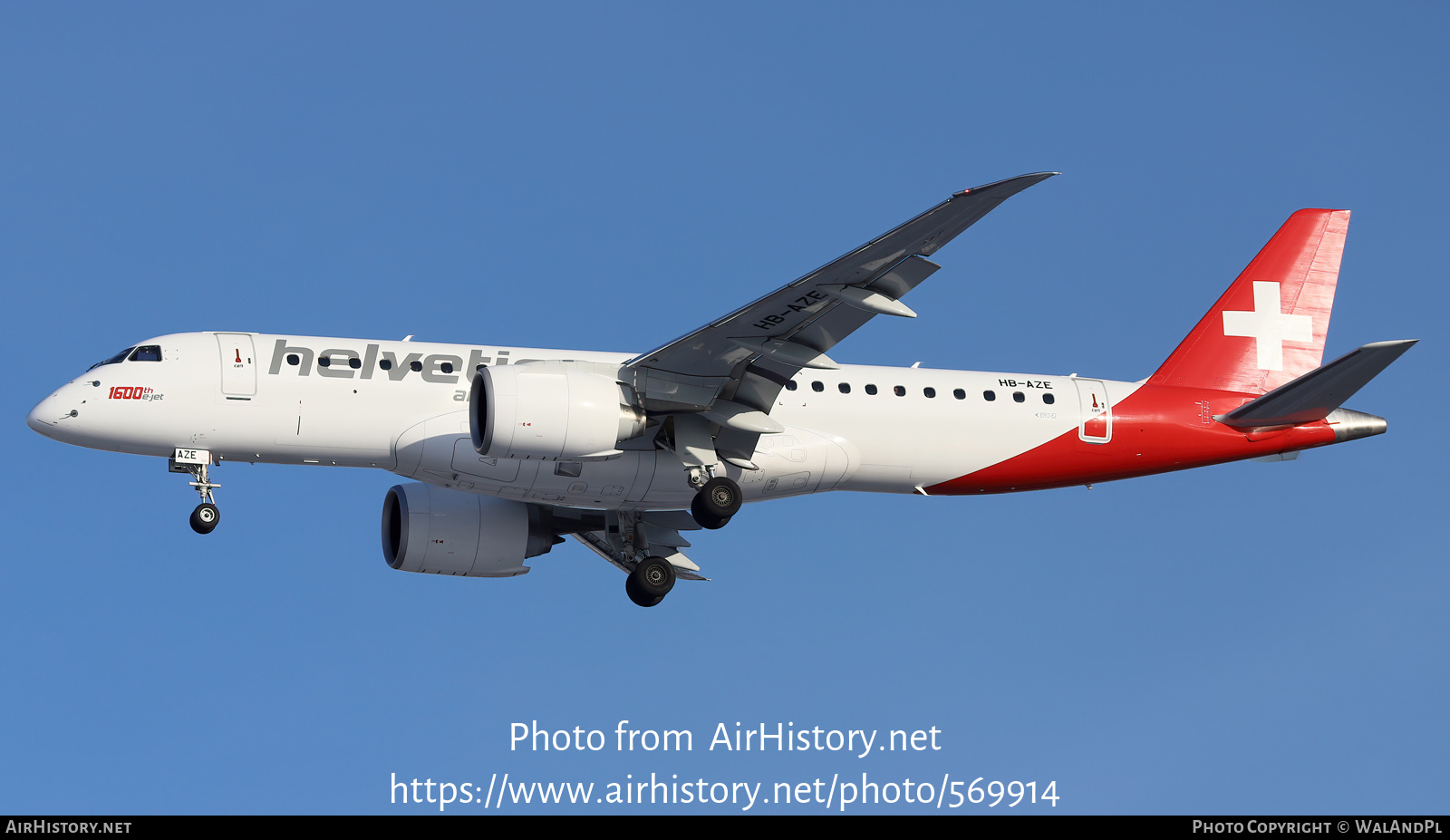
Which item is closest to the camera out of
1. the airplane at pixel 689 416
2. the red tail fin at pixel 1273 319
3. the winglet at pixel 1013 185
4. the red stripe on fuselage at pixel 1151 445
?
the winglet at pixel 1013 185

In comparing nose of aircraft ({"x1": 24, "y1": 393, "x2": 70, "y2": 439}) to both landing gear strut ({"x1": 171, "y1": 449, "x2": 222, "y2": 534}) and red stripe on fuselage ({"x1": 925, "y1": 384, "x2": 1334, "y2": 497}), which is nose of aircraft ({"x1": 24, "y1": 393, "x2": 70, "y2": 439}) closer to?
landing gear strut ({"x1": 171, "y1": 449, "x2": 222, "y2": 534})

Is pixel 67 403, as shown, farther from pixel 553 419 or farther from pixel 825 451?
pixel 825 451

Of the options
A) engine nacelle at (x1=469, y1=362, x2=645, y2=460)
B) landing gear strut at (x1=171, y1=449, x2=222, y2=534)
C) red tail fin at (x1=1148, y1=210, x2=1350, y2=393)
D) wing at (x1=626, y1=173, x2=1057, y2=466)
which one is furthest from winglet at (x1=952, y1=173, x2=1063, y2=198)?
landing gear strut at (x1=171, y1=449, x2=222, y2=534)

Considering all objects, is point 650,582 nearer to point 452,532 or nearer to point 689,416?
point 452,532

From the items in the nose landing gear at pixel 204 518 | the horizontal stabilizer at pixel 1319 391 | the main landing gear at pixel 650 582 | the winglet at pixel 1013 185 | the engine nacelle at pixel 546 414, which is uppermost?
the winglet at pixel 1013 185

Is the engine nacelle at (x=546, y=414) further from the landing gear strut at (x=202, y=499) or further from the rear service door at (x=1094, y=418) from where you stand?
the rear service door at (x=1094, y=418)

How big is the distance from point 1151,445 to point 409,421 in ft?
50.9

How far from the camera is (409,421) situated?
30062 mm

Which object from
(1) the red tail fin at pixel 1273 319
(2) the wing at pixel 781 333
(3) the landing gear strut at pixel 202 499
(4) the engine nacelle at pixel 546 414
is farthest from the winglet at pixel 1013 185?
(3) the landing gear strut at pixel 202 499

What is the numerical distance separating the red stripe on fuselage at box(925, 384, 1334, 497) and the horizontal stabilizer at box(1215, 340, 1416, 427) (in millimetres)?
341

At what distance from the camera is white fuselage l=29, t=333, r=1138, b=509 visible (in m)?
29.9

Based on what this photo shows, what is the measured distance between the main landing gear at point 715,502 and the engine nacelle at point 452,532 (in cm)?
585

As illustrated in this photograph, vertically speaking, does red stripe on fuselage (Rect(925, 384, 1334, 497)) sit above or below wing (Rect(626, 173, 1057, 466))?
below

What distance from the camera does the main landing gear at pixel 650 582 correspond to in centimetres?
3341
